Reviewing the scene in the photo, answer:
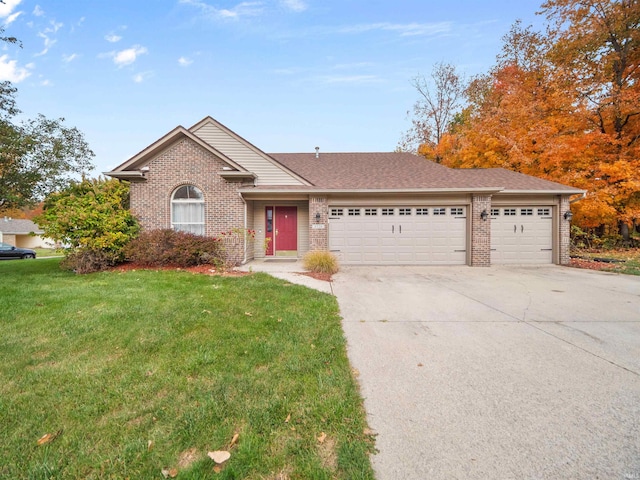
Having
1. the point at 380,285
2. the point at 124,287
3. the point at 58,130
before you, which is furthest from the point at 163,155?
the point at 380,285

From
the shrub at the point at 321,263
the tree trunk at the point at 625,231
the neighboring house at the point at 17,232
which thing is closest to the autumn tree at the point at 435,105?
the tree trunk at the point at 625,231

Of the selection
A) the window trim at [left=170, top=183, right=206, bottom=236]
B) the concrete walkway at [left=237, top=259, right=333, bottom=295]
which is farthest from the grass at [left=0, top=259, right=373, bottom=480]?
the window trim at [left=170, top=183, right=206, bottom=236]

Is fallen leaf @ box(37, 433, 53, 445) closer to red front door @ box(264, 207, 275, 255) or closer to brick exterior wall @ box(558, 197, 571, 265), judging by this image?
red front door @ box(264, 207, 275, 255)

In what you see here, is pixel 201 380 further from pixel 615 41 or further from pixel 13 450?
pixel 615 41

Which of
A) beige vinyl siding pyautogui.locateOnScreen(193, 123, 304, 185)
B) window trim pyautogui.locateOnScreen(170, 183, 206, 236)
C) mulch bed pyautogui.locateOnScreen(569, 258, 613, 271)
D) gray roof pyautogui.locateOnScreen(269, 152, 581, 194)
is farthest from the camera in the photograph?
beige vinyl siding pyautogui.locateOnScreen(193, 123, 304, 185)

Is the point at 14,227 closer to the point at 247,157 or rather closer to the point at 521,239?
the point at 247,157

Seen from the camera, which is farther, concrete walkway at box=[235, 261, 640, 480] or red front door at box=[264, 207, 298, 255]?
red front door at box=[264, 207, 298, 255]

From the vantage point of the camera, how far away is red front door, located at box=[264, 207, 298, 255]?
1220cm

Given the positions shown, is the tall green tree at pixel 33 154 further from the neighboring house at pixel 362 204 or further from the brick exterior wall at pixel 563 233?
the brick exterior wall at pixel 563 233

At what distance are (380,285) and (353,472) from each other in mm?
5703

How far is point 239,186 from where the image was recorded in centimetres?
1028

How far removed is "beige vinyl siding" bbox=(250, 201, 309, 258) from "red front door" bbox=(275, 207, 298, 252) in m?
0.18

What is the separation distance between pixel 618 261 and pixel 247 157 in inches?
568

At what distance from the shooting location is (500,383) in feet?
9.00
